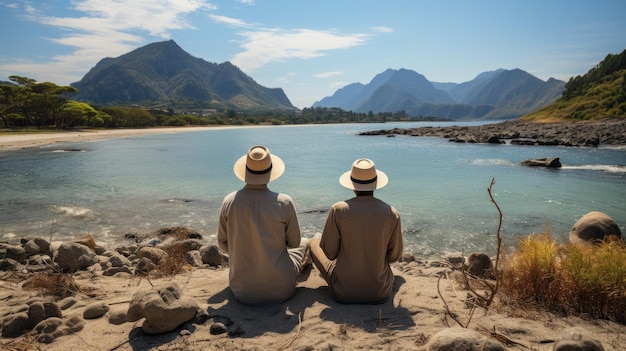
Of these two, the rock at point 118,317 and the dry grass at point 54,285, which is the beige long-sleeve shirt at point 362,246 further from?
the dry grass at point 54,285

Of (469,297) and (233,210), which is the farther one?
(469,297)

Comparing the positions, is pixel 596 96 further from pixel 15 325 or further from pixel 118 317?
pixel 15 325

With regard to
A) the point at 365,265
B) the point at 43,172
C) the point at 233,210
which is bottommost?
the point at 43,172

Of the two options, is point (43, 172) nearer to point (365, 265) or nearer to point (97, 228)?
point (97, 228)

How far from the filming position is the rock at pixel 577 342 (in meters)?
2.95

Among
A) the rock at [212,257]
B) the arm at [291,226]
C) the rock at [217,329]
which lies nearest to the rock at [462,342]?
the arm at [291,226]

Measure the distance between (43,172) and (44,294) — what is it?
73.9 feet

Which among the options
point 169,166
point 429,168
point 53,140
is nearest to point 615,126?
point 429,168

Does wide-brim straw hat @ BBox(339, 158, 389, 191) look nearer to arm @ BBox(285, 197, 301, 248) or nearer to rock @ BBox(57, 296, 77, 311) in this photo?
arm @ BBox(285, 197, 301, 248)

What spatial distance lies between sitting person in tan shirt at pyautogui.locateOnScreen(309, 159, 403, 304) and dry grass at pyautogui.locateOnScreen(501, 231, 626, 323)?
4.98 feet

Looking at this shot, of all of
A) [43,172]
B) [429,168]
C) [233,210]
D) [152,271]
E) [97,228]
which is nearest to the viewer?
[233,210]

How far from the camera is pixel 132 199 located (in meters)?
15.5

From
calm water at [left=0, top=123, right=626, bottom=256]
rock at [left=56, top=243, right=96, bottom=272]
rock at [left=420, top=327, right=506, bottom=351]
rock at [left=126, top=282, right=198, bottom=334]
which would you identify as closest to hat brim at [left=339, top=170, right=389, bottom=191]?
rock at [left=420, top=327, right=506, bottom=351]

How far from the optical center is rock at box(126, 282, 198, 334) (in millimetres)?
3844
